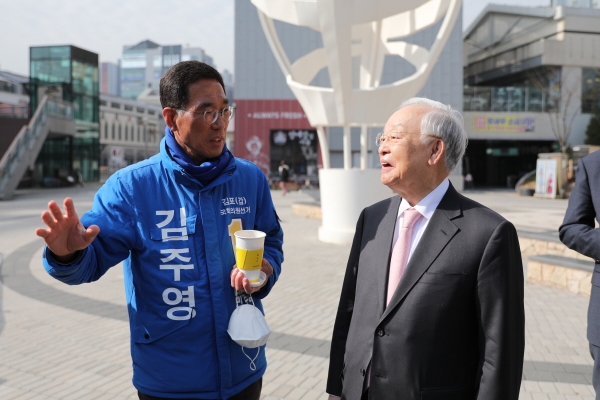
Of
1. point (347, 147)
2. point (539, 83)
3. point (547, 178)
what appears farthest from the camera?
point (539, 83)

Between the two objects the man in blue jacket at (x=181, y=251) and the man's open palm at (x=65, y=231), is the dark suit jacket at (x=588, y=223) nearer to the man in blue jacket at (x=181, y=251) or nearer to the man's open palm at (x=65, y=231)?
the man in blue jacket at (x=181, y=251)

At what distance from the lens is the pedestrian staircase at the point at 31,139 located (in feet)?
77.6

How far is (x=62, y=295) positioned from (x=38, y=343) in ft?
7.04

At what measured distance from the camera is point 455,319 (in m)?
1.92

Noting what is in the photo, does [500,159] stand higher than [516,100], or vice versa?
[516,100]

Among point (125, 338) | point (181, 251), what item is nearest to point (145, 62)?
point (125, 338)

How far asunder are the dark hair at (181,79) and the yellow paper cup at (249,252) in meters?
0.57

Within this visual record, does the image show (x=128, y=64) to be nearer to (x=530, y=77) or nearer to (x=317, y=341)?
(x=530, y=77)

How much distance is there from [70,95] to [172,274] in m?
40.5

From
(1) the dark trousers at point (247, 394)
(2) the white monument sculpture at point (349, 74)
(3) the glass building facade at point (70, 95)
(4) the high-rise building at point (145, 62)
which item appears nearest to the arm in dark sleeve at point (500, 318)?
(1) the dark trousers at point (247, 394)

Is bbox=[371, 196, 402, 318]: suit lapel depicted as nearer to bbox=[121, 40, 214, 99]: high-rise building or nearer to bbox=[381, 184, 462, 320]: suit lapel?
bbox=[381, 184, 462, 320]: suit lapel

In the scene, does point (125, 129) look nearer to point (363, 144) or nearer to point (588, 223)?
point (363, 144)

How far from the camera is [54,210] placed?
1840 millimetres

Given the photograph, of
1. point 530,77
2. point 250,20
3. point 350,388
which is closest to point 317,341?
point 350,388
